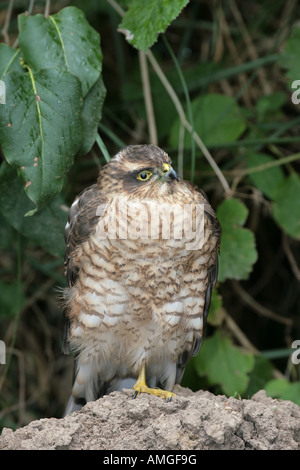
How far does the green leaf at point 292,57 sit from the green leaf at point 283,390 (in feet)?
5.31

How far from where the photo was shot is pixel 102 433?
2.34 meters

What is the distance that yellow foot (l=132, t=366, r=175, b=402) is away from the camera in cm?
290

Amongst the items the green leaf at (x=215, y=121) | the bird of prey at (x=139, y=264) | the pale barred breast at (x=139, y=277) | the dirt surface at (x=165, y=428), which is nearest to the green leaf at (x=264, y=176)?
the green leaf at (x=215, y=121)

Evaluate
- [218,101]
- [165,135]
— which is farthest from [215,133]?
[165,135]

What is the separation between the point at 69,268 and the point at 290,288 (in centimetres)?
229

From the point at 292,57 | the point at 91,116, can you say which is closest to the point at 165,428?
the point at 91,116

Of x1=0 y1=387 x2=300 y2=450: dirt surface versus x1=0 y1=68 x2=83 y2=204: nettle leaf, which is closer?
x1=0 y1=387 x2=300 y2=450: dirt surface

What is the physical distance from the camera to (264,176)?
4070 mm

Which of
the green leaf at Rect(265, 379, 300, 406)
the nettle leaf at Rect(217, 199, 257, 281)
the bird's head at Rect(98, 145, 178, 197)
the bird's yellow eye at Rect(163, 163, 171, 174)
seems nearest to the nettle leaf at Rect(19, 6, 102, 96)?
the bird's head at Rect(98, 145, 178, 197)

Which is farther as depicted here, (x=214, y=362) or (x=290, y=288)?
(x=290, y=288)

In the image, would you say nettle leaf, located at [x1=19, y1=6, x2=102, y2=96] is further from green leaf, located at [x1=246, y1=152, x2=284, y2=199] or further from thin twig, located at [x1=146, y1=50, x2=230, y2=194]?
green leaf, located at [x1=246, y1=152, x2=284, y2=199]

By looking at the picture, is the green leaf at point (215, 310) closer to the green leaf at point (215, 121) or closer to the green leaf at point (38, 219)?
the green leaf at point (38, 219)

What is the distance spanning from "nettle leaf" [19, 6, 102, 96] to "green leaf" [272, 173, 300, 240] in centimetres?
139

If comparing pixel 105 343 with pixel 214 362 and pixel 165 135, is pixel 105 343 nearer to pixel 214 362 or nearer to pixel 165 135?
pixel 214 362
